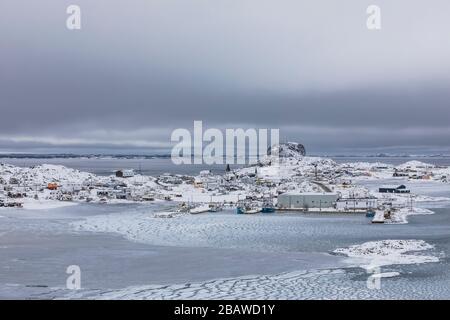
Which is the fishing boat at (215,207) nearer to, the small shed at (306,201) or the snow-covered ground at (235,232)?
the snow-covered ground at (235,232)

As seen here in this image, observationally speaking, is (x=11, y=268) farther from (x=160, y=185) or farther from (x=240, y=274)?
(x=160, y=185)

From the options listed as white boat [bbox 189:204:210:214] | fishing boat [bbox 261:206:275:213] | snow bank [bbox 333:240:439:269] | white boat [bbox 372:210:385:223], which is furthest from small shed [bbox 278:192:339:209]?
snow bank [bbox 333:240:439:269]

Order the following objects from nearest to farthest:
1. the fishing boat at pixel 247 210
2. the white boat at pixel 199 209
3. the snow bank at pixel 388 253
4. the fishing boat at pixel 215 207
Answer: the snow bank at pixel 388 253, the white boat at pixel 199 209, the fishing boat at pixel 247 210, the fishing boat at pixel 215 207

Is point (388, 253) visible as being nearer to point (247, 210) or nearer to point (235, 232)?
point (235, 232)

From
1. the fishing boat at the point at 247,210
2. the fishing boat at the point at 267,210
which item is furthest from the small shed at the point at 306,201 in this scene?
the fishing boat at the point at 247,210

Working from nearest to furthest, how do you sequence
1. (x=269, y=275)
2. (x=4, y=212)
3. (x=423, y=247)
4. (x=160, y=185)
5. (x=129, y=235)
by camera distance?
(x=269, y=275), (x=423, y=247), (x=129, y=235), (x=4, y=212), (x=160, y=185)

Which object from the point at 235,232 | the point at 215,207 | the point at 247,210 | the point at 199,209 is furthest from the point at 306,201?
the point at 235,232

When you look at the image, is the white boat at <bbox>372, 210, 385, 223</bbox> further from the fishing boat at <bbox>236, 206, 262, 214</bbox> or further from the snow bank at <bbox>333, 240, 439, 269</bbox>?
the snow bank at <bbox>333, 240, 439, 269</bbox>
